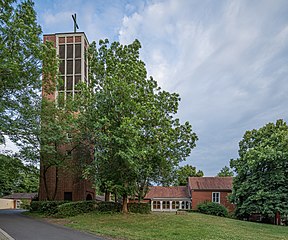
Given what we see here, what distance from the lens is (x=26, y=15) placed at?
40.6 ft

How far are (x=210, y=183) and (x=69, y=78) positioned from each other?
2316 centimetres

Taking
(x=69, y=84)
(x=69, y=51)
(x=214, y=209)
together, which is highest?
(x=69, y=51)

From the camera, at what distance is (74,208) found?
21953mm

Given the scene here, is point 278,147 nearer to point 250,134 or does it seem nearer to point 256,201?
point 256,201

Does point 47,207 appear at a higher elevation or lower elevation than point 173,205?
higher

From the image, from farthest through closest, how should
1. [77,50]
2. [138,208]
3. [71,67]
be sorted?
[77,50] < [71,67] < [138,208]

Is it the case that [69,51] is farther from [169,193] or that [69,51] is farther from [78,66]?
[169,193]

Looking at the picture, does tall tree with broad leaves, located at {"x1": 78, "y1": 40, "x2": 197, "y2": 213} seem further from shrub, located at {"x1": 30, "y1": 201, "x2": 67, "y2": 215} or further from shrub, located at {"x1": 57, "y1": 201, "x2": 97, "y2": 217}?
shrub, located at {"x1": 30, "y1": 201, "x2": 67, "y2": 215}

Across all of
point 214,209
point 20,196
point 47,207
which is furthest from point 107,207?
point 20,196

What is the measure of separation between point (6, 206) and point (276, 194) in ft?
133

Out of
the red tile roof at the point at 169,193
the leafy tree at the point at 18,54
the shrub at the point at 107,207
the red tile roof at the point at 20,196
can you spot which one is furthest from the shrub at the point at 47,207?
the red tile roof at the point at 20,196

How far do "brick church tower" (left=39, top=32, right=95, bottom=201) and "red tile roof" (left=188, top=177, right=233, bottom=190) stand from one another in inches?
585

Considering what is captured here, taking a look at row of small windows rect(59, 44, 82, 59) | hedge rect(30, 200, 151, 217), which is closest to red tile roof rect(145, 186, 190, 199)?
hedge rect(30, 200, 151, 217)

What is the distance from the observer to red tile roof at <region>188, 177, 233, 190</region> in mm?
39781
